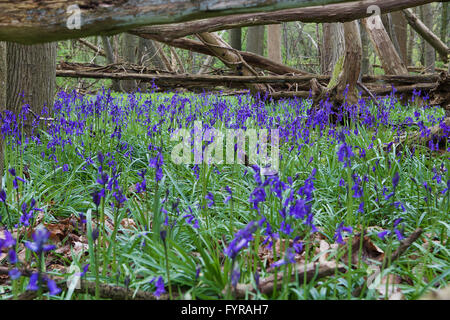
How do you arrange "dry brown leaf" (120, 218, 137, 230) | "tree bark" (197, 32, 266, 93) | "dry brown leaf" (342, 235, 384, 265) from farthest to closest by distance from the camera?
"tree bark" (197, 32, 266, 93) → "dry brown leaf" (120, 218, 137, 230) → "dry brown leaf" (342, 235, 384, 265)

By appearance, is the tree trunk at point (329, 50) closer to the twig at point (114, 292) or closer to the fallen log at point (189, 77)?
the fallen log at point (189, 77)

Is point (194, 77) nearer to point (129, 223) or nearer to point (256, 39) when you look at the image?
Answer: point (129, 223)

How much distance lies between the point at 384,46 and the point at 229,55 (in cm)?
329

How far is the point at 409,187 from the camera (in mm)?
3023

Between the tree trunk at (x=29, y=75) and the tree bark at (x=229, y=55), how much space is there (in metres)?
4.37

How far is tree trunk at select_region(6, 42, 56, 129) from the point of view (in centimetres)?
452

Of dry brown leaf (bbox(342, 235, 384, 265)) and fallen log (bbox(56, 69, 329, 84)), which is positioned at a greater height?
fallen log (bbox(56, 69, 329, 84))

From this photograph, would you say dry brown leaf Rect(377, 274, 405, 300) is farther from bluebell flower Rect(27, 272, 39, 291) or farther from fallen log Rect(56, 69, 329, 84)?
fallen log Rect(56, 69, 329, 84)

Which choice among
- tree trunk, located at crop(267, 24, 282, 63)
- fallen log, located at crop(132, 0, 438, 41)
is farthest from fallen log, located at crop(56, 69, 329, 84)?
tree trunk, located at crop(267, 24, 282, 63)

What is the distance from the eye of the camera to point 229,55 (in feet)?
28.7

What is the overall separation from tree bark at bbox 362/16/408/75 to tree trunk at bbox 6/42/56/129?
6473 millimetres

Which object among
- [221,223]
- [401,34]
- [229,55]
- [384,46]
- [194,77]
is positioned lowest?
[221,223]

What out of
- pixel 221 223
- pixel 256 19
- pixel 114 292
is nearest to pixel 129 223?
pixel 221 223
